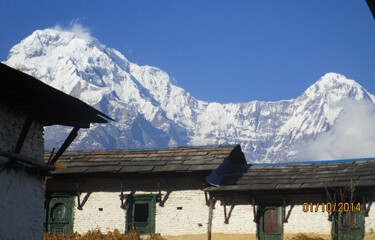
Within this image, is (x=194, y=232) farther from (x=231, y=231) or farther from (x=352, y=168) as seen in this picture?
(x=352, y=168)

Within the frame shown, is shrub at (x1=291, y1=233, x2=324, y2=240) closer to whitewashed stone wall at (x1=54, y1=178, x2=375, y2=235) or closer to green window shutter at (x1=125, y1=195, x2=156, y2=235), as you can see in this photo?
whitewashed stone wall at (x1=54, y1=178, x2=375, y2=235)

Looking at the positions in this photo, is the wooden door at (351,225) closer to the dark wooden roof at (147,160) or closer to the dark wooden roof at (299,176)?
the dark wooden roof at (299,176)

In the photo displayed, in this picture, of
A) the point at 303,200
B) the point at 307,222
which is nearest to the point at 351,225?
the point at 307,222

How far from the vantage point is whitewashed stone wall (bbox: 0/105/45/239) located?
12891 mm

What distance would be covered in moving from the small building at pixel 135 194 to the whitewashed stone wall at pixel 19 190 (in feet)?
25.4

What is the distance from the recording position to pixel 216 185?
21.5 metres

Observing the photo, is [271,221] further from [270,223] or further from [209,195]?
[209,195]

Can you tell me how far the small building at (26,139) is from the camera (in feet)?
41.8

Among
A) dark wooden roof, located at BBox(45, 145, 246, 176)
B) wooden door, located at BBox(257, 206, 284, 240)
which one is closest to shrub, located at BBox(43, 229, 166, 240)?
dark wooden roof, located at BBox(45, 145, 246, 176)

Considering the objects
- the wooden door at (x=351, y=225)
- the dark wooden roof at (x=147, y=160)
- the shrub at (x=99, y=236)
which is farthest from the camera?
the dark wooden roof at (x=147, y=160)

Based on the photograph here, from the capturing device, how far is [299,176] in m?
21.7

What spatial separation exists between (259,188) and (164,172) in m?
3.27
